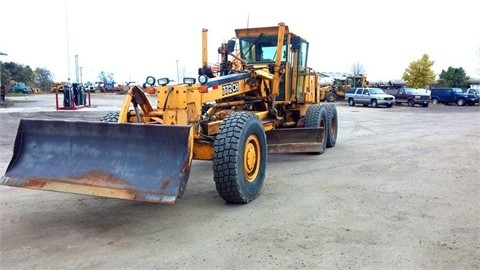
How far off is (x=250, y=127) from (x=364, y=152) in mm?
5057

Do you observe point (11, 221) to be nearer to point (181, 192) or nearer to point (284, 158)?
Answer: point (181, 192)

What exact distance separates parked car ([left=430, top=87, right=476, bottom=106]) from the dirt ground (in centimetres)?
3191

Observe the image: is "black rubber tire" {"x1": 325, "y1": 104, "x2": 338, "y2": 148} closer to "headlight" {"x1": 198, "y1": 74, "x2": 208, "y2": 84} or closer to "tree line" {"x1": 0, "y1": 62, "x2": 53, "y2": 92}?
"headlight" {"x1": 198, "y1": 74, "x2": 208, "y2": 84}

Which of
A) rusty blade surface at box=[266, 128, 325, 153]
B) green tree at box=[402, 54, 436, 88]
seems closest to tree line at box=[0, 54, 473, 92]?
green tree at box=[402, 54, 436, 88]

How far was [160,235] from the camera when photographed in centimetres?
440

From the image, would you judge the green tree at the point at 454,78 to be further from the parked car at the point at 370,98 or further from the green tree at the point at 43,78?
the green tree at the point at 43,78

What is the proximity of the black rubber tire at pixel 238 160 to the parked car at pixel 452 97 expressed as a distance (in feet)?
115

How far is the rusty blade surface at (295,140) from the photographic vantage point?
313 inches

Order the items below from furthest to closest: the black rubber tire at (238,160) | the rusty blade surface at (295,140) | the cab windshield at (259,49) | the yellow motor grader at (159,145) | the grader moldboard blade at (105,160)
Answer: the cab windshield at (259,49)
the rusty blade surface at (295,140)
the black rubber tire at (238,160)
the yellow motor grader at (159,145)
the grader moldboard blade at (105,160)

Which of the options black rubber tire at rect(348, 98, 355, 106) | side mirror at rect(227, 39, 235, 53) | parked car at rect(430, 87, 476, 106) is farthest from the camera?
parked car at rect(430, 87, 476, 106)

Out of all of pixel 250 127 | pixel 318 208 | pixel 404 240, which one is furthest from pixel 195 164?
pixel 404 240

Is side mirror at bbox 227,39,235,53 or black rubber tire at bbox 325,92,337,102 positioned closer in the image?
side mirror at bbox 227,39,235,53

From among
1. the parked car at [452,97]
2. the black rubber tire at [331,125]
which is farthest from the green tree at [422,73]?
the black rubber tire at [331,125]

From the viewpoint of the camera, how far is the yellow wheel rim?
553 centimetres
